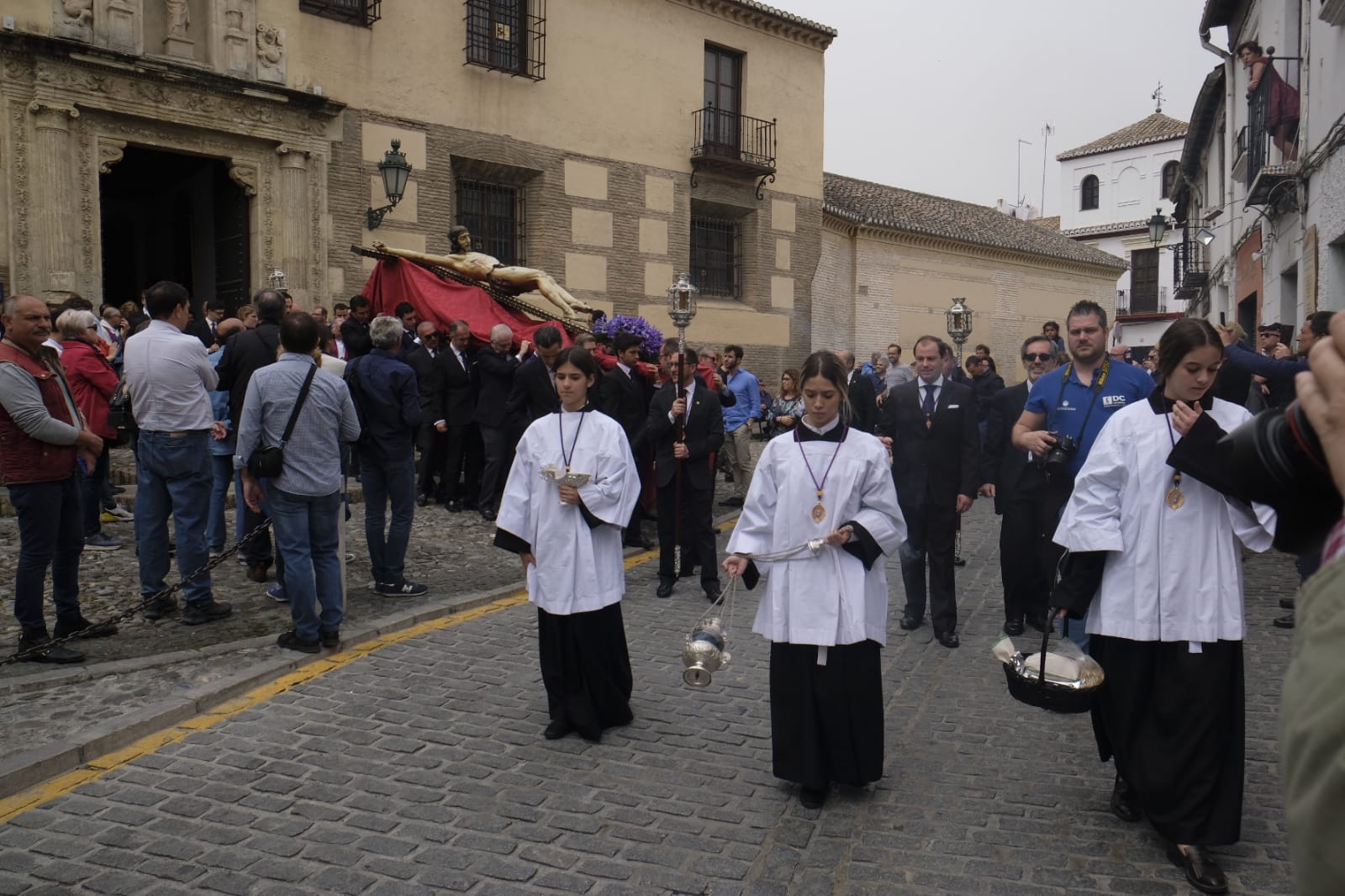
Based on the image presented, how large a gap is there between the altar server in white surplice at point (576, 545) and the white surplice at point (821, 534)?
2.76ft

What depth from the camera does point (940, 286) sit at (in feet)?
94.4

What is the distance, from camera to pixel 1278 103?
13367 mm

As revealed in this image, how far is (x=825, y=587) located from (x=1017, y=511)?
304 cm

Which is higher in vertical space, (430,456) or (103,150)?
(103,150)

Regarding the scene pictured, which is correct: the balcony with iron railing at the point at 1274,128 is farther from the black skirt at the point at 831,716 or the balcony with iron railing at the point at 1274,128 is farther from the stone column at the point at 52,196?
the stone column at the point at 52,196

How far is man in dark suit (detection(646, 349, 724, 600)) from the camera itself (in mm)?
8461

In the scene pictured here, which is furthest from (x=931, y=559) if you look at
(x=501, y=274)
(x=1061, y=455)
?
(x=501, y=274)

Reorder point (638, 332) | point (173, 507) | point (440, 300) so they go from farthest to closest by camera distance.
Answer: point (440, 300)
point (638, 332)
point (173, 507)

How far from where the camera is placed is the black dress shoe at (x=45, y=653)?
18.8 ft

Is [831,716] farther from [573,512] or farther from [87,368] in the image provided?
[87,368]

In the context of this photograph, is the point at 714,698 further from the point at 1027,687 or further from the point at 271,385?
the point at 271,385

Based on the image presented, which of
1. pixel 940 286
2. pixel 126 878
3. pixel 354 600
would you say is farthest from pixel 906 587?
pixel 940 286

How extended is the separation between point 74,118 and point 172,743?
11.8 meters

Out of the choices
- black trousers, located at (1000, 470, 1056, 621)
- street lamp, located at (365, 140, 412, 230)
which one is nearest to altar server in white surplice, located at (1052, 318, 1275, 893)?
black trousers, located at (1000, 470, 1056, 621)
